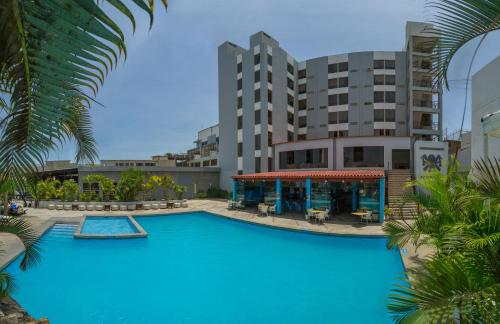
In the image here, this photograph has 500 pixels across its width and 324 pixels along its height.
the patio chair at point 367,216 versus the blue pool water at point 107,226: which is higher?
the patio chair at point 367,216

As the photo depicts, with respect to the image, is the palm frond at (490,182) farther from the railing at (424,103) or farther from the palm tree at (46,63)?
the railing at (424,103)

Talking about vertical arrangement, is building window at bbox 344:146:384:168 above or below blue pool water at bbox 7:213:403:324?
above

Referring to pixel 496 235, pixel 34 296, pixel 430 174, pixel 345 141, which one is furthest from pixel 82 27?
pixel 345 141

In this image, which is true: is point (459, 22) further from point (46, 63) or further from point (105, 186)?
point (105, 186)

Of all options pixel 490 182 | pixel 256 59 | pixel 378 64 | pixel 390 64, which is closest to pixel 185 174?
pixel 256 59

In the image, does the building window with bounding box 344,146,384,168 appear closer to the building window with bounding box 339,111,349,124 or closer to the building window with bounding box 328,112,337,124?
the building window with bounding box 339,111,349,124

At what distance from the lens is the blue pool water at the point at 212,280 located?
7188 mm

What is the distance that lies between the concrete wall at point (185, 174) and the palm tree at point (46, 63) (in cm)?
2990

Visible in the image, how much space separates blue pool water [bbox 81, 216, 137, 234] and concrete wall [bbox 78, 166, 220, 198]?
10.6m

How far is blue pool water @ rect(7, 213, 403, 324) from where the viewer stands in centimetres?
719

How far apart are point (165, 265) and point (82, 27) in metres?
10.9

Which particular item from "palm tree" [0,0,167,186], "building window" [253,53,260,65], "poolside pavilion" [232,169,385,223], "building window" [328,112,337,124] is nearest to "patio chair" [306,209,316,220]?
"poolside pavilion" [232,169,385,223]

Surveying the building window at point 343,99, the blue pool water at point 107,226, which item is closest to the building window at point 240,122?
the building window at point 343,99

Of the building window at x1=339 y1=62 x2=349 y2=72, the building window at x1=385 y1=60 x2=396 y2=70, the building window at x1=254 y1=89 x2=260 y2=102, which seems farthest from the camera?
the building window at x1=339 y1=62 x2=349 y2=72
